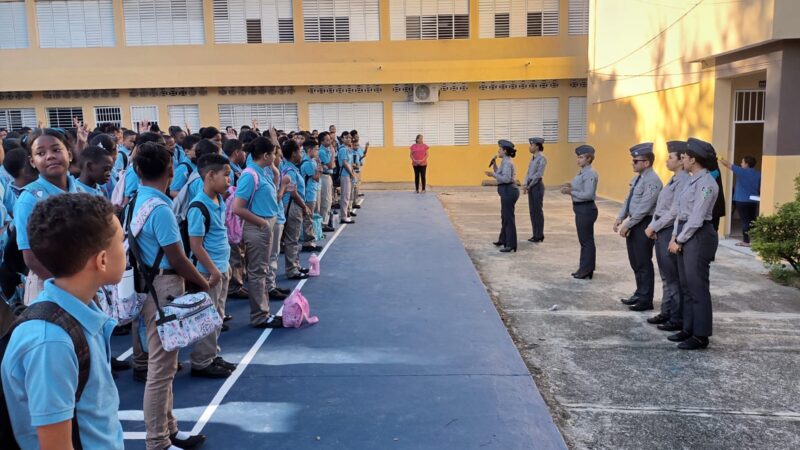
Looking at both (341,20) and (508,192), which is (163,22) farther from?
(508,192)

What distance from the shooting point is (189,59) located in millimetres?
21359

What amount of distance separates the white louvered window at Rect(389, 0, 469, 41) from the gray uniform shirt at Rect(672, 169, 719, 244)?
16.9m

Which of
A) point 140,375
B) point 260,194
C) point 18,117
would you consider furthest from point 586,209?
point 18,117

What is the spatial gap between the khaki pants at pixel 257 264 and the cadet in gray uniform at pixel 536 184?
5.78 metres

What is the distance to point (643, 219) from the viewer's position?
6.88 metres

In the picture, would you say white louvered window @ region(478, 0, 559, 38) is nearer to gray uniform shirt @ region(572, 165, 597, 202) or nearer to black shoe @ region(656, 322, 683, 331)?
gray uniform shirt @ region(572, 165, 597, 202)

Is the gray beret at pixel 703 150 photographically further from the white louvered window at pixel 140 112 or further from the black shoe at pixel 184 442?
the white louvered window at pixel 140 112

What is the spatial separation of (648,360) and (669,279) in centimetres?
123

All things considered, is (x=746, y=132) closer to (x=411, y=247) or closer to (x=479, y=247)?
(x=479, y=247)

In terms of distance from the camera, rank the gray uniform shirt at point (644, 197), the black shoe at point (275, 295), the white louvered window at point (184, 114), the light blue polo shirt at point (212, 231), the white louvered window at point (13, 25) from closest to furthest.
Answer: the light blue polo shirt at point (212, 231) → the gray uniform shirt at point (644, 197) → the black shoe at point (275, 295) → the white louvered window at point (13, 25) → the white louvered window at point (184, 114)

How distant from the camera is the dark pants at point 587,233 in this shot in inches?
326

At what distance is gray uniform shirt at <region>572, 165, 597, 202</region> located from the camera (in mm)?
8271

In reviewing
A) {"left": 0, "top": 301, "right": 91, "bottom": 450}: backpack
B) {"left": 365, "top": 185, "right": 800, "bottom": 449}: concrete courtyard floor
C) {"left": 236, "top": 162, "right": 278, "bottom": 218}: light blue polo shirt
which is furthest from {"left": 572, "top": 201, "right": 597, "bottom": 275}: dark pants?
{"left": 0, "top": 301, "right": 91, "bottom": 450}: backpack

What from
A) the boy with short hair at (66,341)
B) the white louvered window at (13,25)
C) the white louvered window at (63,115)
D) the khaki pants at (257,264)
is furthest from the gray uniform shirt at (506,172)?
the white louvered window at (13,25)
